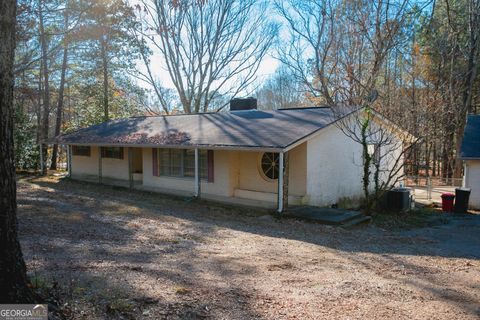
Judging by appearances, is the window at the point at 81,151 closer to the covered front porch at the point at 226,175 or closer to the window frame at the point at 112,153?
the window frame at the point at 112,153

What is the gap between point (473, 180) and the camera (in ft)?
48.6

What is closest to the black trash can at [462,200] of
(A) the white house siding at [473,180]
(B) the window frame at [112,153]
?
(A) the white house siding at [473,180]

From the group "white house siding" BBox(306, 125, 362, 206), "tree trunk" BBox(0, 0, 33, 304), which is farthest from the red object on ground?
"tree trunk" BBox(0, 0, 33, 304)

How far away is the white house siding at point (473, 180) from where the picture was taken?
1477cm

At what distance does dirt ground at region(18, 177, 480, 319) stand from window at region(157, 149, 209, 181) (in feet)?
10.9

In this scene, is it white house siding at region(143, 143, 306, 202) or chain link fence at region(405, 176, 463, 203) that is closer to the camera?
white house siding at region(143, 143, 306, 202)

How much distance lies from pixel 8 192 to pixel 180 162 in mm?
11856

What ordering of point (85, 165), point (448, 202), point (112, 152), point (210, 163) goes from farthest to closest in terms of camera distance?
point (85, 165)
point (112, 152)
point (448, 202)
point (210, 163)

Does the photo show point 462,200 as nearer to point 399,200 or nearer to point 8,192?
point 399,200

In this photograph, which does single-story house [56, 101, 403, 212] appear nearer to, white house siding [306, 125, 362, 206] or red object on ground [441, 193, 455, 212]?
white house siding [306, 125, 362, 206]

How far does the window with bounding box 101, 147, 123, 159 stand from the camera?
18.2 metres

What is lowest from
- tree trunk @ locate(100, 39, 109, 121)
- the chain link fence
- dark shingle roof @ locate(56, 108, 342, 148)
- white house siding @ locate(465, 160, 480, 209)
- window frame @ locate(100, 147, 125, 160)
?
the chain link fence

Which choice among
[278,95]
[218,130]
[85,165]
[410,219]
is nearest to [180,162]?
[218,130]

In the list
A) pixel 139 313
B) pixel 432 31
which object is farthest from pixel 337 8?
pixel 139 313
